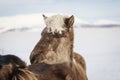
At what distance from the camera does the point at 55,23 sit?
2822 mm

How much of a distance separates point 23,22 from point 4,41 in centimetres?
27

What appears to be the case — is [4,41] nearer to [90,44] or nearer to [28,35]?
[28,35]

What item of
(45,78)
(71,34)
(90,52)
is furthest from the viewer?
(90,52)

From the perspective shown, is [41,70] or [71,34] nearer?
[41,70]

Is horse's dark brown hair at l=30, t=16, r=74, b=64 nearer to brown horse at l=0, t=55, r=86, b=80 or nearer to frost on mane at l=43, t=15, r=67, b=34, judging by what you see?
frost on mane at l=43, t=15, r=67, b=34

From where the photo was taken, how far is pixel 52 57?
9.05ft

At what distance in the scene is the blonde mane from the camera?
2820 mm

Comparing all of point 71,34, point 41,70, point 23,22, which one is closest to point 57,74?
point 41,70

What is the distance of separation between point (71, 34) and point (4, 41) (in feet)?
7.81

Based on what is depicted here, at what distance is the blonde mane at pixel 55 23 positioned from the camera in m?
2.82

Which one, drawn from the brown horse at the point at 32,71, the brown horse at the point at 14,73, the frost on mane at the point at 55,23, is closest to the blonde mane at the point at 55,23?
the frost on mane at the point at 55,23

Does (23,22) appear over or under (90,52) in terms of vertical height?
over

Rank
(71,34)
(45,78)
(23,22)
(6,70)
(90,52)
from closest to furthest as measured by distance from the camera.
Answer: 1. (6,70)
2. (45,78)
3. (71,34)
4. (23,22)
5. (90,52)

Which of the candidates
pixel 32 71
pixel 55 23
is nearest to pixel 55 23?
pixel 55 23
